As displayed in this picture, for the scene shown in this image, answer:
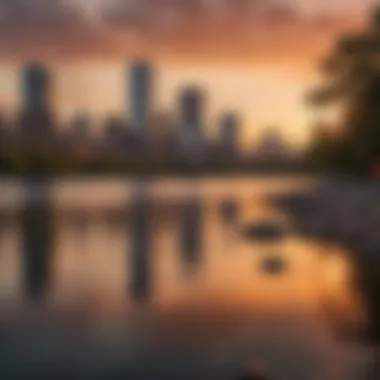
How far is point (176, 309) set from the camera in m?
3.82

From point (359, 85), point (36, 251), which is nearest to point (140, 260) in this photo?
point (36, 251)

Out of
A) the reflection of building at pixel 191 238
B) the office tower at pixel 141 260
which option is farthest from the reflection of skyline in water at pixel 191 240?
the office tower at pixel 141 260

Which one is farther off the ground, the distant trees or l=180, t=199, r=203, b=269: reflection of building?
the distant trees

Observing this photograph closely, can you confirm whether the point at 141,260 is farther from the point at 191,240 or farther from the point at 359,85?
the point at 359,85

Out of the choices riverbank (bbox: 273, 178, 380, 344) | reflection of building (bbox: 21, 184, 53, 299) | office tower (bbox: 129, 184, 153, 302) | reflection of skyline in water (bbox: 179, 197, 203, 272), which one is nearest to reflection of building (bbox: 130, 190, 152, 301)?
office tower (bbox: 129, 184, 153, 302)

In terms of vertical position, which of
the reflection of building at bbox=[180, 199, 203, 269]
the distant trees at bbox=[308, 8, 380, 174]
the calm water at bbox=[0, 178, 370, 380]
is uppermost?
the distant trees at bbox=[308, 8, 380, 174]

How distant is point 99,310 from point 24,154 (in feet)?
19.2

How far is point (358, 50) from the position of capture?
7.35 metres

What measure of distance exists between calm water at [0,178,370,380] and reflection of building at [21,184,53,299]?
23 millimetres

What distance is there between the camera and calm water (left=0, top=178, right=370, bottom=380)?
2771 mm

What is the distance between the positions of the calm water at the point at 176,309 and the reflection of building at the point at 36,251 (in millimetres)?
23

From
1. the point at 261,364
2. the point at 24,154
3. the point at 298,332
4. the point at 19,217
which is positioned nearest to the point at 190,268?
the point at 298,332

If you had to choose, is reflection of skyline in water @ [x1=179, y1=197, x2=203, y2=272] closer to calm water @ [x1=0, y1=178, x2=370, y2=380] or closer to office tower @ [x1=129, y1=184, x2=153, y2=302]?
calm water @ [x1=0, y1=178, x2=370, y2=380]

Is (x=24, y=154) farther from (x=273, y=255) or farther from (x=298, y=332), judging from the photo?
(x=298, y=332)
